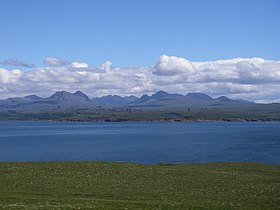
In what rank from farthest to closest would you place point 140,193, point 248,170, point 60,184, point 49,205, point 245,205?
point 248,170
point 60,184
point 140,193
point 245,205
point 49,205

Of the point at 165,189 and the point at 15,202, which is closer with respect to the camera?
the point at 15,202

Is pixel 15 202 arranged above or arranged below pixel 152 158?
above

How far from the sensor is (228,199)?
121 feet

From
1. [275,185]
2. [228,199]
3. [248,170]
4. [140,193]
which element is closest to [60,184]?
[140,193]

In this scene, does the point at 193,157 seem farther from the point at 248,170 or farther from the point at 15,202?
the point at 15,202

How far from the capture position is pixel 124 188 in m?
43.0

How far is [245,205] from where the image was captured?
33.9 meters

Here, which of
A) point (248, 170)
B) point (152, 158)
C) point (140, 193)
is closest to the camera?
point (140, 193)

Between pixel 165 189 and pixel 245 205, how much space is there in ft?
34.5

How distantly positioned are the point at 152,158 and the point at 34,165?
69609 millimetres

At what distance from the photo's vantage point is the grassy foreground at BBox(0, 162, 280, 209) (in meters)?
32.4

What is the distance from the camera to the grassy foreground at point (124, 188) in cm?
3238

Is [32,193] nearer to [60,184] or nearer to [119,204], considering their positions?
[60,184]

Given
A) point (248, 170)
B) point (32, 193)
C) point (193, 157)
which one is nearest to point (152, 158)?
point (193, 157)
